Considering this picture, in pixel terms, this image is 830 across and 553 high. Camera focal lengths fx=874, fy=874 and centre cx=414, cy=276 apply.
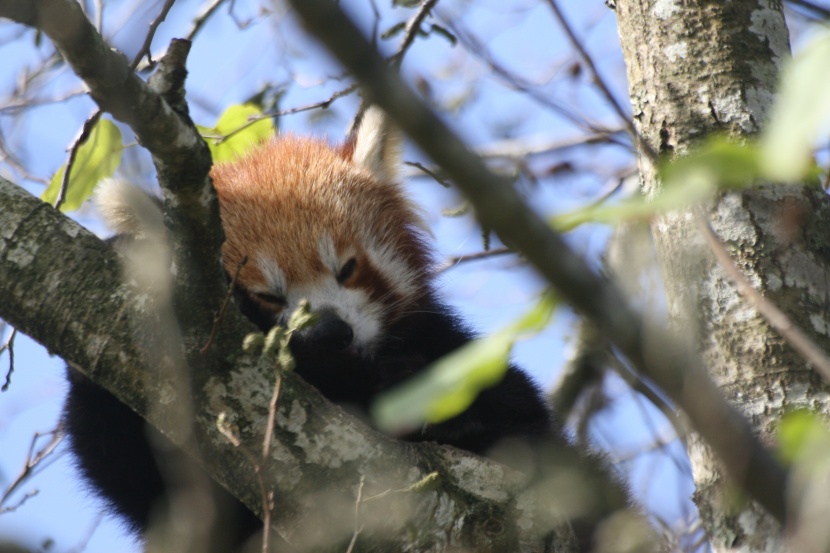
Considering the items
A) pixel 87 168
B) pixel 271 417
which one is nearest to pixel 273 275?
pixel 87 168

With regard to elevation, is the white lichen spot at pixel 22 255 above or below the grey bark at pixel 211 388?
above

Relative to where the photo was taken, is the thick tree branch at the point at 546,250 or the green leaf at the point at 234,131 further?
the green leaf at the point at 234,131

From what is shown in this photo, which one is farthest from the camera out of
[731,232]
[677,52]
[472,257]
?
[472,257]

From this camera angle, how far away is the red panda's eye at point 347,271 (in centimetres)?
356

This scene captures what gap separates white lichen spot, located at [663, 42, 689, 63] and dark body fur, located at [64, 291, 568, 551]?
136 centimetres

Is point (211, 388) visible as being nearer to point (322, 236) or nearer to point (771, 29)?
point (322, 236)

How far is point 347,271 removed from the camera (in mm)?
3604

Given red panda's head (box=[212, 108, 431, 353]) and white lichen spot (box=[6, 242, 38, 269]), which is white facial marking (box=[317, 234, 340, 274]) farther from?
white lichen spot (box=[6, 242, 38, 269])

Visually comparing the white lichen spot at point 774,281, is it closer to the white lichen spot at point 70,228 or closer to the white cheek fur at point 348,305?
the white cheek fur at point 348,305

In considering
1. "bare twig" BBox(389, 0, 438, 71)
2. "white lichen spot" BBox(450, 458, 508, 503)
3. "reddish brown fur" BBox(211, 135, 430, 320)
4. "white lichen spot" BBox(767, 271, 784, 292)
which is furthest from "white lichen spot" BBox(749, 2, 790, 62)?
"reddish brown fur" BBox(211, 135, 430, 320)

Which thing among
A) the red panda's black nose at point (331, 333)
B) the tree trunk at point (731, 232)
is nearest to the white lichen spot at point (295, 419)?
the red panda's black nose at point (331, 333)

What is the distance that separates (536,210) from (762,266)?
1.64 m

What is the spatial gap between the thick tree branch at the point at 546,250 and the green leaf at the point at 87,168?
93.0 inches

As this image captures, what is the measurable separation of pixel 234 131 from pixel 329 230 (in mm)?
551
